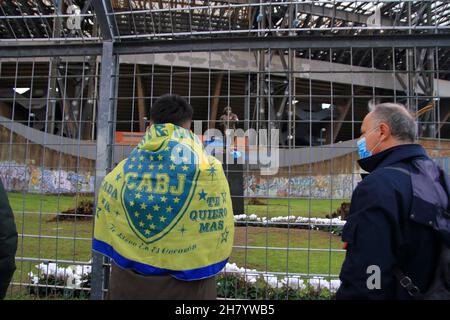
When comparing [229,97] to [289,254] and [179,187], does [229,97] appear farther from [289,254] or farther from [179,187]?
[289,254]

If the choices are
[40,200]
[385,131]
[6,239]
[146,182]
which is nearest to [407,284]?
[385,131]

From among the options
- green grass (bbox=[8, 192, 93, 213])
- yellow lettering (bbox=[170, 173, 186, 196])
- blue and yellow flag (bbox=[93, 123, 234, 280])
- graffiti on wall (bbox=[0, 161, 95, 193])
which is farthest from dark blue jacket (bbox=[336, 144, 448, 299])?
green grass (bbox=[8, 192, 93, 213])

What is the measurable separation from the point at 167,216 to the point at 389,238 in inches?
41.1

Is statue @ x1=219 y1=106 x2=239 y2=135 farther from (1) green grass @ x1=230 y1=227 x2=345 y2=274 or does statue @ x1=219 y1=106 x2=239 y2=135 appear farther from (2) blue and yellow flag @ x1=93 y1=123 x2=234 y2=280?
(1) green grass @ x1=230 y1=227 x2=345 y2=274

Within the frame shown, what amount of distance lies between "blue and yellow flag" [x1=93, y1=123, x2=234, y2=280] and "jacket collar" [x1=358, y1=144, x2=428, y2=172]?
796 millimetres

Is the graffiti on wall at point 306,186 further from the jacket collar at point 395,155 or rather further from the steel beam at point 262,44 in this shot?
the jacket collar at point 395,155

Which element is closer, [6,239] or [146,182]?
[6,239]

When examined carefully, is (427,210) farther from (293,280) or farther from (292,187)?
(293,280)

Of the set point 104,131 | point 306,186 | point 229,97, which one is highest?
point 229,97

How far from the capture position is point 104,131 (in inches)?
121

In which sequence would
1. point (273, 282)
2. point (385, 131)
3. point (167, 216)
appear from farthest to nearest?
1. point (273, 282)
2. point (167, 216)
3. point (385, 131)
